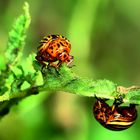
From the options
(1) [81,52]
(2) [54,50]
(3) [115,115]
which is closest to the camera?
(2) [54,50]

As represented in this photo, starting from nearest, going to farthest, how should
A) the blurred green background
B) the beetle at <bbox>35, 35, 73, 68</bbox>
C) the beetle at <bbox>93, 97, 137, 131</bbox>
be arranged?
the beetle at <bbox>35, 35, 73, 68</bbox>, the beetle at <bbox>93, 97, 137, 131</bbox>, the blurred green background

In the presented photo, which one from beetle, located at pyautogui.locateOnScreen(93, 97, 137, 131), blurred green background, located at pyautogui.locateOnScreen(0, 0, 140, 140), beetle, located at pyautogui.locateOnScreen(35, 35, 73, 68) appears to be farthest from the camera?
blurred green background, located at pyautogui.locateOnScreen(0, 0, 140, 140)

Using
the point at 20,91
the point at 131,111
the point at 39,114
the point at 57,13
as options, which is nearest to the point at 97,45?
the point at 57,13

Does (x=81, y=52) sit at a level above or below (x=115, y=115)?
above

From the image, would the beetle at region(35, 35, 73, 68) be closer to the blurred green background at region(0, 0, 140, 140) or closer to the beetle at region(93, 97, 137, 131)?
the beetle at region(93, 97, 137, 131)

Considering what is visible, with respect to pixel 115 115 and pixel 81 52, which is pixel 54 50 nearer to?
pixel 115 115

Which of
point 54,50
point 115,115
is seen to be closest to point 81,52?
point 115,115

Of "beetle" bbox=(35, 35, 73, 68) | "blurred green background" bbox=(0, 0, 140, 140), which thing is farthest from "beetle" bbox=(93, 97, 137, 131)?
"blurred green background" bbox=(0, 0, 140, 140)

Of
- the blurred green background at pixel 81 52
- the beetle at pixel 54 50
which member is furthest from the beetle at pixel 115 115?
the blurred green background at pixel 81 52
